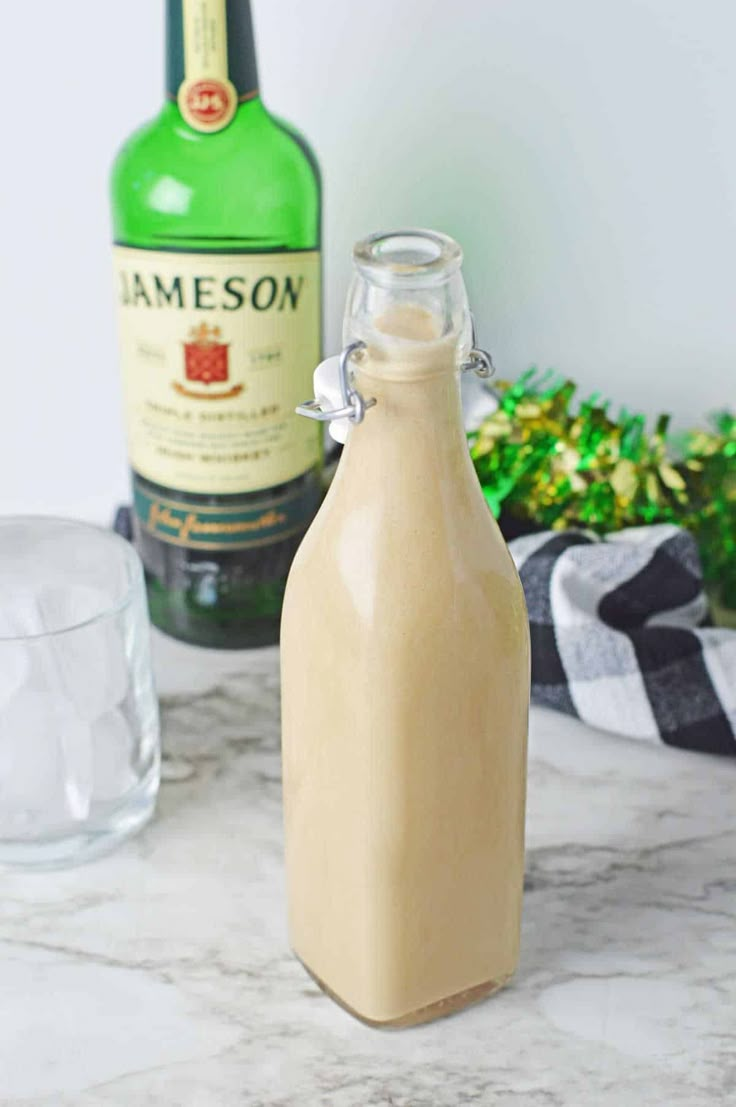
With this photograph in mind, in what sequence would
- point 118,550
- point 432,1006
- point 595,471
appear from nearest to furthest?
point 432,1006
point 118,550
point 595,471

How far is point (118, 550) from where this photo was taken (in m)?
0.65

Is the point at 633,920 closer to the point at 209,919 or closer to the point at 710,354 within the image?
the point at 209,919

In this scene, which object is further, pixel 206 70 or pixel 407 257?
pixel 206 70

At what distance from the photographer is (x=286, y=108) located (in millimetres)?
816

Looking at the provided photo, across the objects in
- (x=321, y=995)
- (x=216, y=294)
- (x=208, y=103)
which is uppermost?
(x=208, y=103)

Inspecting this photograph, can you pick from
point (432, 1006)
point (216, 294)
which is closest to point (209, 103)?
point (216, 294)

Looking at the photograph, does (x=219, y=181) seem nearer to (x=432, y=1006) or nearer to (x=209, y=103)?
(x=209, y=103)

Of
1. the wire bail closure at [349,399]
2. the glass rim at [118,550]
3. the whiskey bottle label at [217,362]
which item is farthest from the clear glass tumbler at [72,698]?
the wire bail closure at [349,399]

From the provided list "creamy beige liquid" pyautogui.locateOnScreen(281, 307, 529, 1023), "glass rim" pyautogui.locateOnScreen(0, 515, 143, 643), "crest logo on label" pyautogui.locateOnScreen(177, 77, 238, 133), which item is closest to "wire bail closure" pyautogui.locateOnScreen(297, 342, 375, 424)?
"creamy beige liquid" pyautogui.locateOnScreen(281, 307, 529, 1023)

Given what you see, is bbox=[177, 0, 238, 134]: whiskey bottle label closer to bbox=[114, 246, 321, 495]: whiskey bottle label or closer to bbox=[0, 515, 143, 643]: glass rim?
bbox=[114, 246, 321, 495]: whiskey bottle label

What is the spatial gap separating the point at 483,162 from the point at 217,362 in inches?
9.2

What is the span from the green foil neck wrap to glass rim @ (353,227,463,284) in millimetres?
326

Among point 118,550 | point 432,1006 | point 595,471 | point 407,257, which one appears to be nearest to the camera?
point 407,257

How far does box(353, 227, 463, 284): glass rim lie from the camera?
416 millimetres
